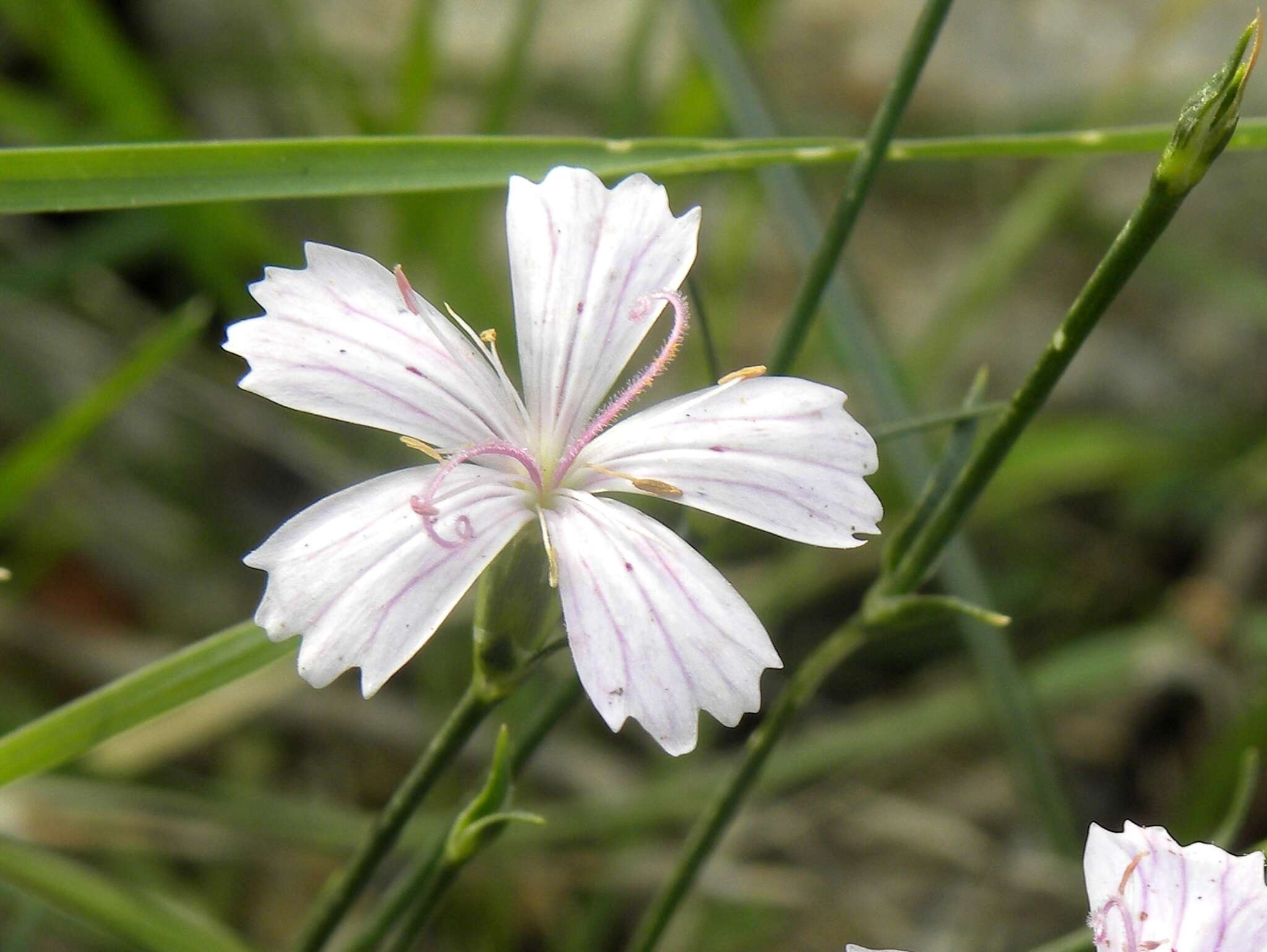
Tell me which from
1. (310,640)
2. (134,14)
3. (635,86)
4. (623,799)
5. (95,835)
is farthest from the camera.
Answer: (134,14)

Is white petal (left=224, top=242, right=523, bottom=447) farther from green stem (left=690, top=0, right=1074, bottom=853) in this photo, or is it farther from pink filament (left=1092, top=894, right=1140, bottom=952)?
green stem (left=690, top=0, right=1074, bottom=853)

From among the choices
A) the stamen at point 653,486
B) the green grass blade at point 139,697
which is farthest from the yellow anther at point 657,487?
the green grass blade at point 139,697

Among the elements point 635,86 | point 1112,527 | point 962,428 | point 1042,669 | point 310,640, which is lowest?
point 310,640

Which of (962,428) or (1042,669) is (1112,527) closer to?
(1042,669)

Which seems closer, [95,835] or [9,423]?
[95,835]

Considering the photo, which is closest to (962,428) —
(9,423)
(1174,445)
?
(1174,445)

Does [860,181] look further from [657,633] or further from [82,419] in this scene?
[82,419]
